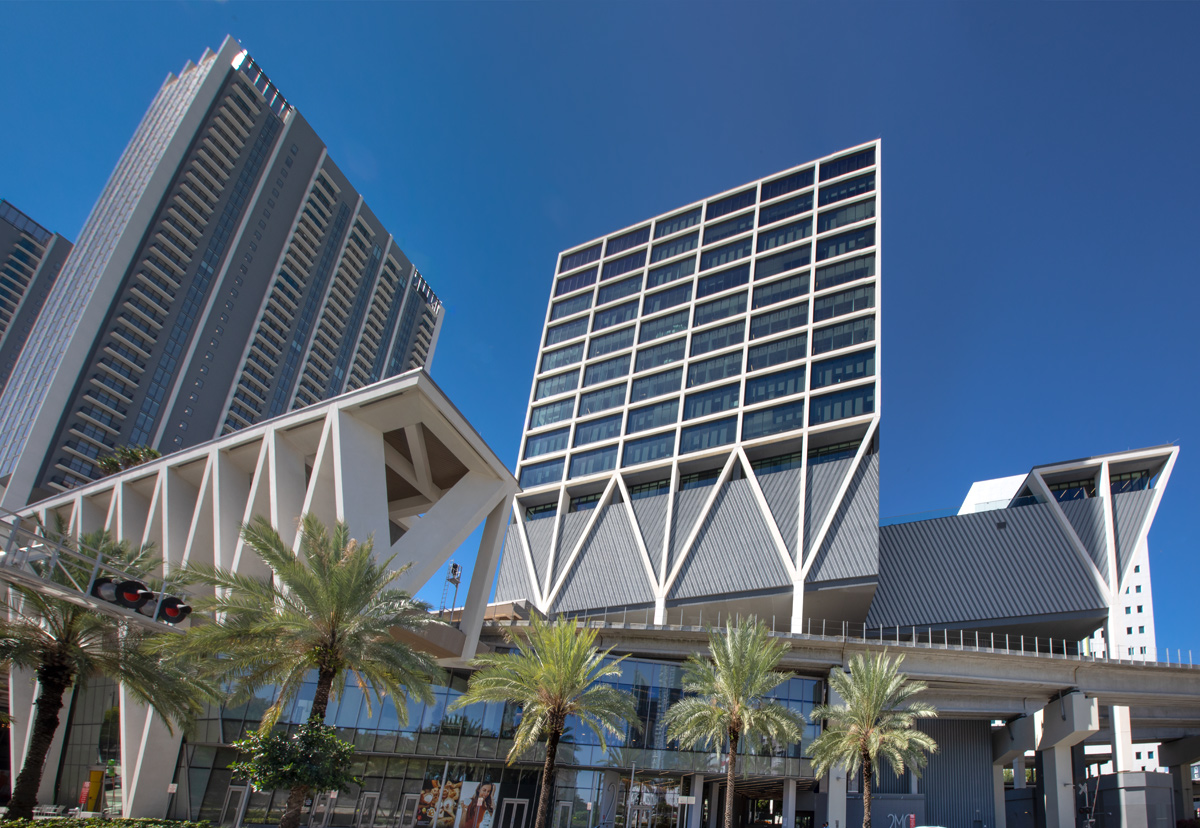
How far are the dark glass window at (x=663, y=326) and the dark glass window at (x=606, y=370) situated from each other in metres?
2.72

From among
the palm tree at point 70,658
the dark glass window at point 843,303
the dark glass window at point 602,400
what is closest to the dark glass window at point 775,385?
the dark glass window at point 843,303

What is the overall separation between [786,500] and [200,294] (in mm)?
81977

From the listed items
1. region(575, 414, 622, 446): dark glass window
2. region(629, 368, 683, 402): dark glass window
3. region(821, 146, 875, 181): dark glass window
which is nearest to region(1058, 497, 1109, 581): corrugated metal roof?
region(629, 368, 683, 402): dark glass window

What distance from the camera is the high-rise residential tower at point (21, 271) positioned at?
10875 centimetres

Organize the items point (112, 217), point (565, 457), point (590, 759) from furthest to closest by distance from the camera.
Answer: point (112, 217)
point (565, 457)
point (590, 759)

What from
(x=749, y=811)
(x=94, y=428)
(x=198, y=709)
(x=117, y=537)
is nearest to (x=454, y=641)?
(x=198, y=709)

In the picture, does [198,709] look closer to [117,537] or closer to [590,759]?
[590,759]

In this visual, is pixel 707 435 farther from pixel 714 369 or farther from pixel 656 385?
pixel 656 385

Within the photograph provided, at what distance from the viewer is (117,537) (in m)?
43.5

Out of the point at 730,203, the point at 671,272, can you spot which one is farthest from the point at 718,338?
the point at 730,203

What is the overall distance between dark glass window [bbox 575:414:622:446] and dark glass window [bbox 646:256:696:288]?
1500cm

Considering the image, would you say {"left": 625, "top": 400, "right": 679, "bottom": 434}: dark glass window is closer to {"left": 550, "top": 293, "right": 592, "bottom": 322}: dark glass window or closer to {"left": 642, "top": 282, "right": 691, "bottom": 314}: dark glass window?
{"left": 642, "top": 282, "right": 691, "bottom": 314}: dark glass window

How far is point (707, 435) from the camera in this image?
63.2m

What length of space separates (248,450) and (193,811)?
15.9 metres
